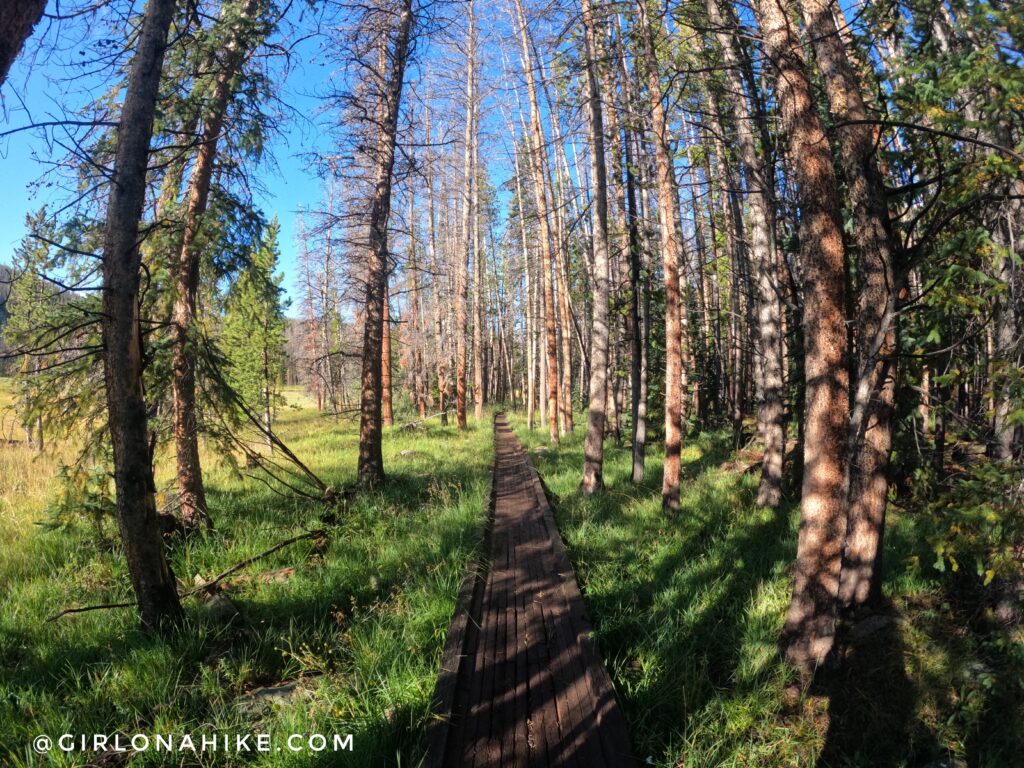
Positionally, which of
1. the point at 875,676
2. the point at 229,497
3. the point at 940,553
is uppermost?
the point at 940,553

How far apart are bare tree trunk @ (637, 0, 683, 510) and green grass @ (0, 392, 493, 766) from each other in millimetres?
3208

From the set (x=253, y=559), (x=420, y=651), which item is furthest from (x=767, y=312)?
(x=253, y=559)

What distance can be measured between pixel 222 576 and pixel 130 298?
2773 mm

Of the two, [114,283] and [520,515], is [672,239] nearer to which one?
[520,515]

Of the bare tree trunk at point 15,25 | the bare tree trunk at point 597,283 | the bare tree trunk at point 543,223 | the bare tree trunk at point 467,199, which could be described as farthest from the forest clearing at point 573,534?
the bare tree trunk at point 467,199

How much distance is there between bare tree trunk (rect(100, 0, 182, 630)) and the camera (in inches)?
139

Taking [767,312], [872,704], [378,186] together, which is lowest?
[872,704]

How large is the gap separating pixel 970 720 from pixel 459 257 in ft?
67.5

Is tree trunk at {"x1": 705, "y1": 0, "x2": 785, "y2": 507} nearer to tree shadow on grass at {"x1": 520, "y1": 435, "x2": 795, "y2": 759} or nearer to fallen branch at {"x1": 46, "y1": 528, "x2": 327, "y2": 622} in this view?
tree shadow on grass at {"x1": 520, "y1": 435, "x2": 795, "y2": 759}

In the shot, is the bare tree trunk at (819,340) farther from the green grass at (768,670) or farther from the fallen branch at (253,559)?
the fallen branch at (253,559)

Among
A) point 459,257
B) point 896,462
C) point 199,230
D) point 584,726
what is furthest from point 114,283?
point 459,257

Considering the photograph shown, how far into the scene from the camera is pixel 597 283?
9.04 meters

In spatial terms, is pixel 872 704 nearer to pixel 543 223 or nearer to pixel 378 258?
pixel 378 258

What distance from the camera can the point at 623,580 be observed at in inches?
211
